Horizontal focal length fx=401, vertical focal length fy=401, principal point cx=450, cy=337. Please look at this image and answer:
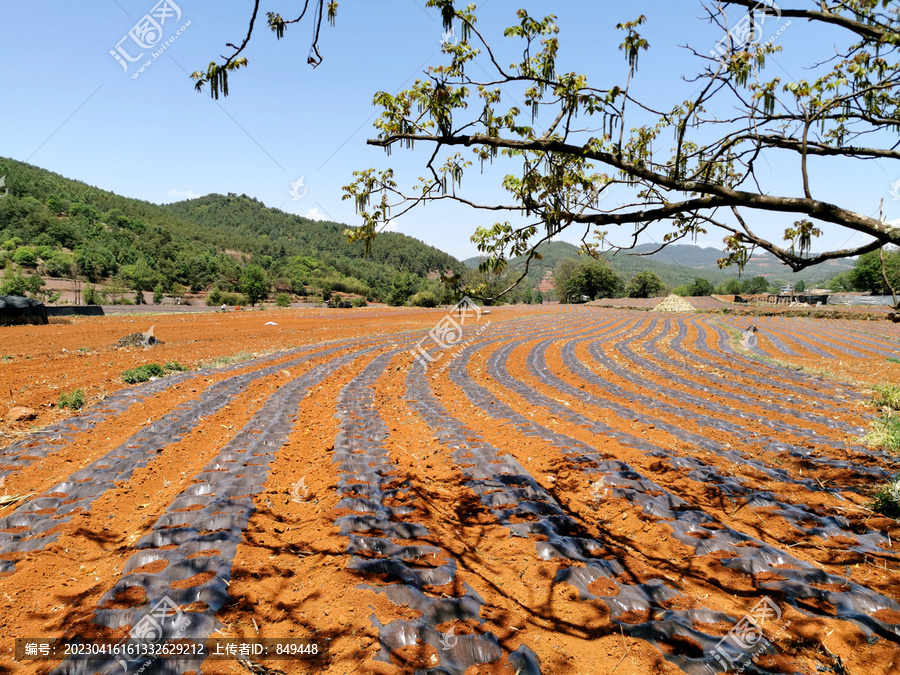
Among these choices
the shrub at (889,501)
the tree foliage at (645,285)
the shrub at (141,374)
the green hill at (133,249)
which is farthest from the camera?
the tree foliage at (645,285)

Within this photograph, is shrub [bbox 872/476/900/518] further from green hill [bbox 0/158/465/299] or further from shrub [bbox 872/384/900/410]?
green hill [bbox 0/158/465/299]

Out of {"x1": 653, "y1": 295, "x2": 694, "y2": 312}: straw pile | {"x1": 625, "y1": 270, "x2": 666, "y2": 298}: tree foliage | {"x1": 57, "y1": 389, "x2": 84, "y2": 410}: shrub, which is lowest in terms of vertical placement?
{"x1": 57, "y1": 389, "x2": 84, "y2": 410}: shrub

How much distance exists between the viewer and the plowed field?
261 centimetres

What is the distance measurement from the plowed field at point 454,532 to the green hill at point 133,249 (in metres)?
37.0

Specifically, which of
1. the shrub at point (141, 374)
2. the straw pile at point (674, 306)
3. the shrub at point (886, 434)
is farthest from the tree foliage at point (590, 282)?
the shrub at point (141, 374)

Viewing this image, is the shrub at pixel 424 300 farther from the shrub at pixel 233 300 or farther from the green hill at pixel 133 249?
the shrub at pixel 233 300

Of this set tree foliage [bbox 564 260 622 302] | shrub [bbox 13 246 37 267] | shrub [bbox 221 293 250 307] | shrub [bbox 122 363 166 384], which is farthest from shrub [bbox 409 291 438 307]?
shrub [bbox 13 246 37 267]

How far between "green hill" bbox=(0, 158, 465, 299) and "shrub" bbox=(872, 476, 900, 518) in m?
41.3

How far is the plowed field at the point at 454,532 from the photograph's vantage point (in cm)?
261

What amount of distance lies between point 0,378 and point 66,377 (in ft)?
4.99

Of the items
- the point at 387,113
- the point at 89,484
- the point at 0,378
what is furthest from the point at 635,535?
the point at 0,378

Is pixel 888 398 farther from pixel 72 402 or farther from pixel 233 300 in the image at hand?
pixel 233 300

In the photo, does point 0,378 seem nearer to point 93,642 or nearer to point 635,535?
point 93,642

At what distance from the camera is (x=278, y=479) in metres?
5.31
